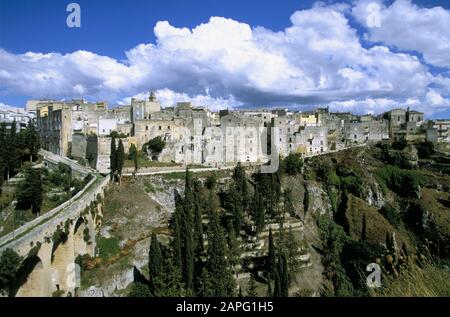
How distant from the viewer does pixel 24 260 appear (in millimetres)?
17344

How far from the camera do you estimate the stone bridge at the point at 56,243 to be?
711 inches

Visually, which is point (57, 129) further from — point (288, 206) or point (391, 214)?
point (391, 214)

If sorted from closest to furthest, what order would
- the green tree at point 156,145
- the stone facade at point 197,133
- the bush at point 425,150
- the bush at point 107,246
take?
the bush at point 107,246, the green tree at point 156,145, the stone facade at point 197,133, the bush at point 425,150

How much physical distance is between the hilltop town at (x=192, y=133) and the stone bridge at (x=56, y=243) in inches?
499

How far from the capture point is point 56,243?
20.7m

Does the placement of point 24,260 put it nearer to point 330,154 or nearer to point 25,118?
point 330,154

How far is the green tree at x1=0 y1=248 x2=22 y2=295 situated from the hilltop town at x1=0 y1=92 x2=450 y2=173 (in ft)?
73.4

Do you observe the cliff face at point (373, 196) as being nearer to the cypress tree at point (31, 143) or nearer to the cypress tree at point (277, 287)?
the cypress tree at point (277, 287)

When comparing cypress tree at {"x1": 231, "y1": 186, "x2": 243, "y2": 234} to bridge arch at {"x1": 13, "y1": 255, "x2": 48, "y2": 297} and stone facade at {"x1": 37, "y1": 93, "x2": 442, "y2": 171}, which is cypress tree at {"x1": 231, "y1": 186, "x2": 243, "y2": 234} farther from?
bridge arch at {"x1": 13, "y1": 255, "x2": 48, "y2": 297}

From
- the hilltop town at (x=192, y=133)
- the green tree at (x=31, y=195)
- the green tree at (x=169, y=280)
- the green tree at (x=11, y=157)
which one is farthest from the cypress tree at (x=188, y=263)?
the hilltop town at (x=192, y=133)

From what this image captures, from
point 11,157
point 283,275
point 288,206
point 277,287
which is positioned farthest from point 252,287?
point 11,157

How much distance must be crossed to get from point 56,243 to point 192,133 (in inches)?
1095

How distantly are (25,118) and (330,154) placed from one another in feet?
157
